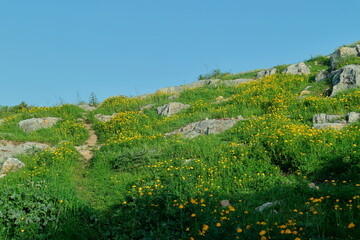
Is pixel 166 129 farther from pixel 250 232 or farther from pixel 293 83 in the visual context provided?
pixel 250 232

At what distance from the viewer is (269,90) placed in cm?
1864

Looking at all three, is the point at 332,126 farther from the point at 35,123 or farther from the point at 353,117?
the point at 35,123

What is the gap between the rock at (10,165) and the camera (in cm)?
1127

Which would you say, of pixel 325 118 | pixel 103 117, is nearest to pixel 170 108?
pixel 103 117

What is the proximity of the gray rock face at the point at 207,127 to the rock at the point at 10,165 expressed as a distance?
6.06 meters

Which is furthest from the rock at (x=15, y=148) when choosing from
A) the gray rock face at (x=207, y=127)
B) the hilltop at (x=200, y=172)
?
the gray rock face at (x=207, y=127)

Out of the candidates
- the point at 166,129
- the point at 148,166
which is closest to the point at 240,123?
the point at 166,129

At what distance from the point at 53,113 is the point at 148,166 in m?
12.1

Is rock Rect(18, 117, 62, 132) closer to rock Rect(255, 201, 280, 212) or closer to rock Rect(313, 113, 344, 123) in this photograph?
rock Rect(313, 113, 344, 123)

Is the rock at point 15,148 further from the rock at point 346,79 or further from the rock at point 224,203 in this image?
the rock at point 346,79

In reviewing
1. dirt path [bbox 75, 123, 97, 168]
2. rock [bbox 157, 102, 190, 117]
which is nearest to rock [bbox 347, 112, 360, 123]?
rock [bbox 157, 102, 190, 117]

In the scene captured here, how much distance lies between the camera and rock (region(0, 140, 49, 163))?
42.9 ft

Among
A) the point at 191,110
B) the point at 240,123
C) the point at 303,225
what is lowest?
the point at 303,225

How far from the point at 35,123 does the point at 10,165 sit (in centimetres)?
676
